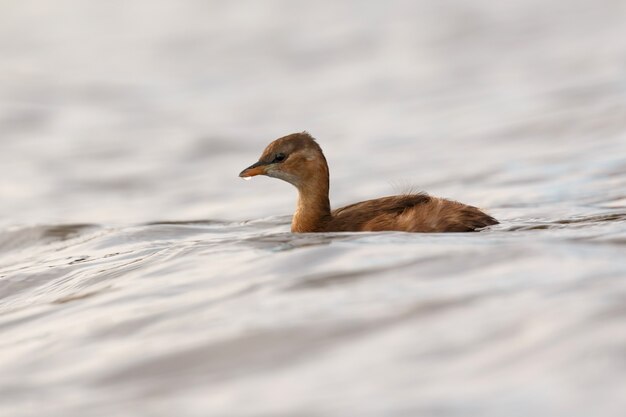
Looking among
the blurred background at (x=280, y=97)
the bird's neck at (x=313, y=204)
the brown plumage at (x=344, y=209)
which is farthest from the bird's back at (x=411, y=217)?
the blurred background at (x=280, y=97)

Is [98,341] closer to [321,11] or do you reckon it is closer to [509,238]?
[509,238]

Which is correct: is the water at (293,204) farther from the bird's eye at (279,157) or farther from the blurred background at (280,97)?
the bird's eye at (279,157)

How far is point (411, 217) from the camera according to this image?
31.6ft

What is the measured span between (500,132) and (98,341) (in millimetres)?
10405

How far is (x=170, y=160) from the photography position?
18.2 m

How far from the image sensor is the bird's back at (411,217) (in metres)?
9.62

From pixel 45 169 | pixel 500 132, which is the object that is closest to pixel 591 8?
pixel 500 132

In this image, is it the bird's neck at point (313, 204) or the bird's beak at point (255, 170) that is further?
the bird's beak at point (255, 170)

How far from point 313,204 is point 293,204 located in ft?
13.0

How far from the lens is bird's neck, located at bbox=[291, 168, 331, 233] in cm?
1021

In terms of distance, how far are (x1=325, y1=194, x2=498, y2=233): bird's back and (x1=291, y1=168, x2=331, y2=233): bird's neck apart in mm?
262

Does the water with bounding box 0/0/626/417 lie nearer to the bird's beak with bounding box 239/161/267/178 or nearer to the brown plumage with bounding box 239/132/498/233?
the brown plumage with bounding box 239/132/498/233

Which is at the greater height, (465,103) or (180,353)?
(465,103)

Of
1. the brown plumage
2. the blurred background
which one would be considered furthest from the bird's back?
the blurred background
